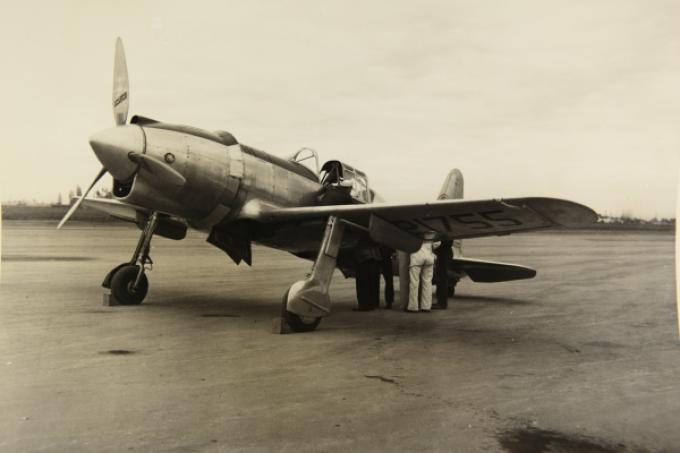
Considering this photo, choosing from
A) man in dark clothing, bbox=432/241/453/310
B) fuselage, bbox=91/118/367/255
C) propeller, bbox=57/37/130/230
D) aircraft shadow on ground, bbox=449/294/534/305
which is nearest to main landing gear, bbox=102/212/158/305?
fuselage, bbox=91/118/367/255

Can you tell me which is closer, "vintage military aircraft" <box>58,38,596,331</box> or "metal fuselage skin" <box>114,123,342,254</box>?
"vintage military aircraft" <box>58,38,596,331</box>

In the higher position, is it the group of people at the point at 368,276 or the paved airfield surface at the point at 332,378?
the group of people at the point at 368,276

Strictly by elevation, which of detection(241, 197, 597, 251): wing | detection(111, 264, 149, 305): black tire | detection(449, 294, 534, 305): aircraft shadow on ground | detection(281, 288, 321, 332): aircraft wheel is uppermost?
detection(241, 197, 597, 251): wing

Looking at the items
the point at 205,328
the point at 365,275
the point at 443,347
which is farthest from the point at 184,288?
the point at 443,347

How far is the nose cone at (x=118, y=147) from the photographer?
681cm

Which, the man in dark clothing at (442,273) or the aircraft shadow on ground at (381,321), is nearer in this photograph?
the aircraft shadow on ground at (381,321)

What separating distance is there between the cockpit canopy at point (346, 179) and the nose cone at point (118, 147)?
2.97 meters

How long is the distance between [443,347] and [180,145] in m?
3.79

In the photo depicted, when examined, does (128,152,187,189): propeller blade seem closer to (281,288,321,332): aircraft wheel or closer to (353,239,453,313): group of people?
(281,288,321,332): aircraft wheel

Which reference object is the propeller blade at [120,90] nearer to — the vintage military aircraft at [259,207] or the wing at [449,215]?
the vintage military aircraft at [259,207]

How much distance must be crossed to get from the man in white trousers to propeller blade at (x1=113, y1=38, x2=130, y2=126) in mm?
4595

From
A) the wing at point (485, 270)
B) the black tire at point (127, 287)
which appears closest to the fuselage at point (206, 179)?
the black tire at point (127, 287)

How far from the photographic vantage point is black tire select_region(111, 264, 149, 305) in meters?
8.42

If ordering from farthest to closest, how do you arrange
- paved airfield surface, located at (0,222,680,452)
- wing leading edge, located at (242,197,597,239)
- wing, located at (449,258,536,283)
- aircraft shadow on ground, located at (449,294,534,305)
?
wing, located at (449,258,536,283) → aircraft shadow on ground, located at (449,294,534,305) → wing leading edge, located at (242,197,597,239) → paved airfield surface, located at (0,222,680,452)
